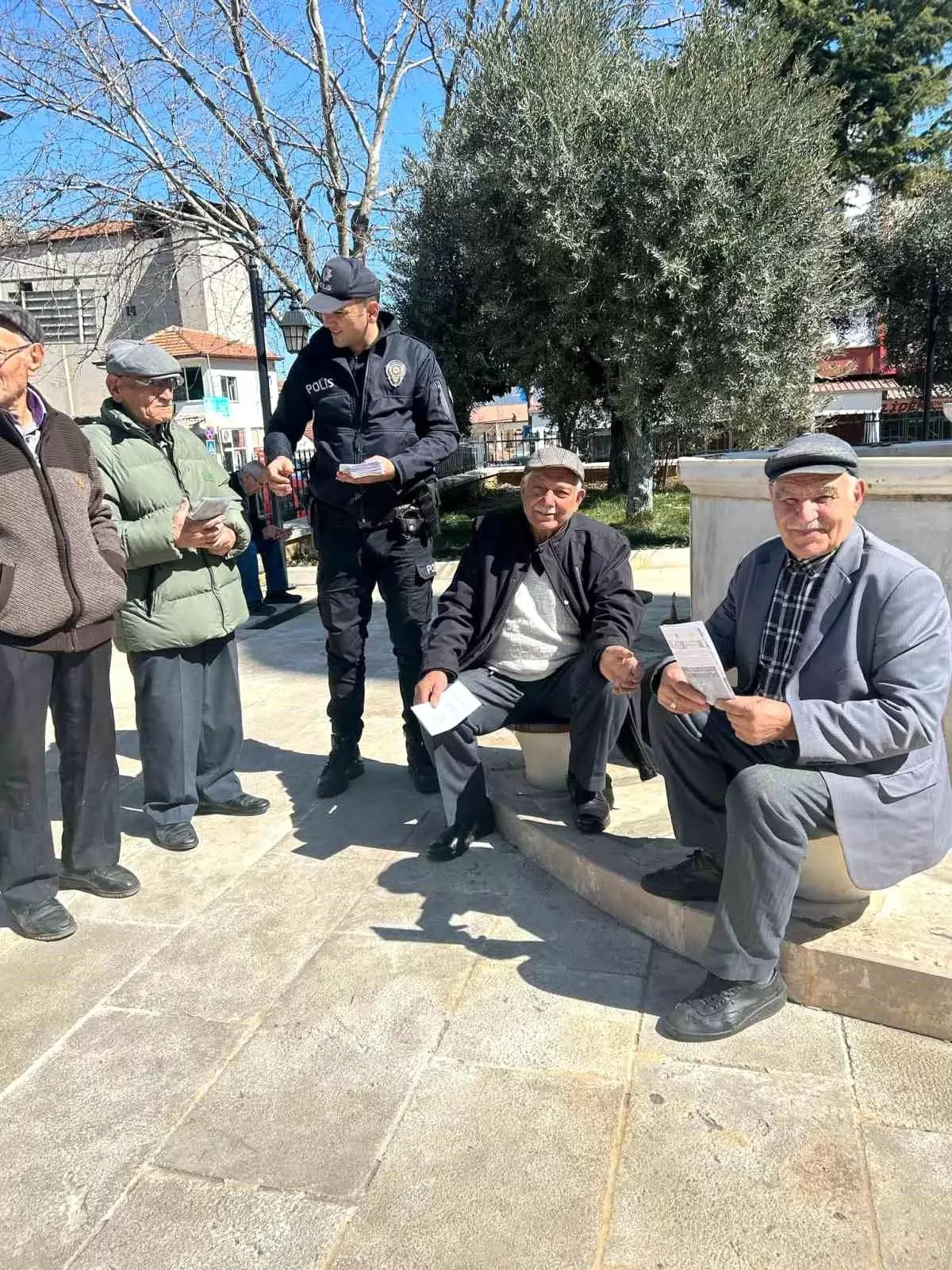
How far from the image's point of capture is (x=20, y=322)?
2.84 metres

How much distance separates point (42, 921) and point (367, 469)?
1.96 m

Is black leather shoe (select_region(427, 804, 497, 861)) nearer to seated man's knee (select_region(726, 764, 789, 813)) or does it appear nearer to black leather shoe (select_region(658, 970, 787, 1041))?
black leather shoe (select_region(658, 970, 787, 1041))

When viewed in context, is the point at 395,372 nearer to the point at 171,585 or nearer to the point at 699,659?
the point at 171,585

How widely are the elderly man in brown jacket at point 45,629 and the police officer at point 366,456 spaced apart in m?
0.93

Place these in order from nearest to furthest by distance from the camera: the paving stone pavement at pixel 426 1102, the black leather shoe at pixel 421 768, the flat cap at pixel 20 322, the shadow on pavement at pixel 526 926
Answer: the paving stone pavement at pixel 426 1102
the shadow on pavement at pixel 526 926
the flat cap at pixel 20 322
the black leather shoe at pixel 421 768

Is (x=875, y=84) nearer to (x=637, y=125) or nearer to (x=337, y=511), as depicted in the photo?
(x=637, y=125)

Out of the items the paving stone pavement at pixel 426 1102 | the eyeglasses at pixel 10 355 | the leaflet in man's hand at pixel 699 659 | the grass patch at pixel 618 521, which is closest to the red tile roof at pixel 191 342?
the grass patch at pixel 618 521

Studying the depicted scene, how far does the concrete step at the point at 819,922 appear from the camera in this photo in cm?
231

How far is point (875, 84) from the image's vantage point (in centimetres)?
1969

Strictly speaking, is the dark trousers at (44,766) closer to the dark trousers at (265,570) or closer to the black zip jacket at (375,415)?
the black zip jacket at (375,415)

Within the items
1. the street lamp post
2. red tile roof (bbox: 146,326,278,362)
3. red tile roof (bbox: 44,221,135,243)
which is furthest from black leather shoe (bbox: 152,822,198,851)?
red tile roof (bbox: 146,326,278,362)

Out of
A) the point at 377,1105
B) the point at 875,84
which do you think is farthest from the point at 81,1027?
the point at 875,84

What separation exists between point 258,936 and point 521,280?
11.6 meters

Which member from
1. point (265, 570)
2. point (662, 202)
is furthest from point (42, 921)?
point (662, 202)
